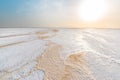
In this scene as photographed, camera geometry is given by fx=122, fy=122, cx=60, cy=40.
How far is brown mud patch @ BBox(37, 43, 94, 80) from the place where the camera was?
182cm

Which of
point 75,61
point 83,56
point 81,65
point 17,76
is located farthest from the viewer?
point 83,56

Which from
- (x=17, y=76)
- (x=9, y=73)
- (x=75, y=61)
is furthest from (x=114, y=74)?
(x=9, y=73)

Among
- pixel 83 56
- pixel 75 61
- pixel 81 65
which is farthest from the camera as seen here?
pixel 83 56

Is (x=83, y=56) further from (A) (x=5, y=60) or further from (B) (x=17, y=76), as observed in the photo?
(A) (x=5, y=60)

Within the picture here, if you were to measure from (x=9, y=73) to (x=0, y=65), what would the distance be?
0.41 metres

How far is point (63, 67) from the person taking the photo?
2.12 metres

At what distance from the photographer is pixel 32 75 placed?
1848 mm

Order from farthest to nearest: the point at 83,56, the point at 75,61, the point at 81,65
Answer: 1. the point at 83,56
2. the point at 75,61
3. the point at 81,65

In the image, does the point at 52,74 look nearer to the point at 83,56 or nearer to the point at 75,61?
the point at 75,61

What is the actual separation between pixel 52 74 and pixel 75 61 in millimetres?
629

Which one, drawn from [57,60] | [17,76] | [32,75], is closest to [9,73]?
[17,76]

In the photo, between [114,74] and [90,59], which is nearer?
[114,74]

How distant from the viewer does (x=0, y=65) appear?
87.6 inches

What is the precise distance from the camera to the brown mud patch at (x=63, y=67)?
182cm
